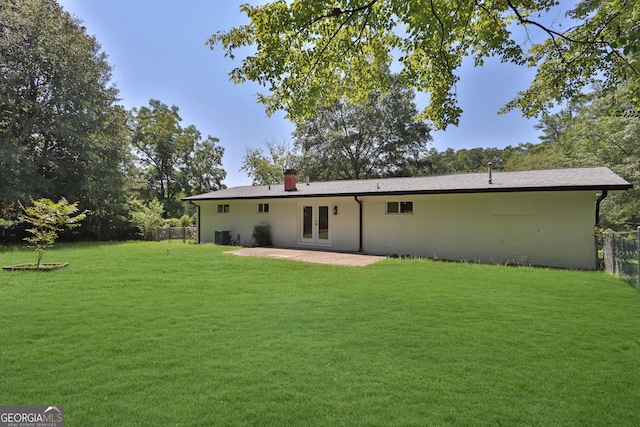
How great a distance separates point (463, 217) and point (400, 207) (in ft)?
Result: 7.05

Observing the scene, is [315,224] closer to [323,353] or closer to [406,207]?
[406,207]

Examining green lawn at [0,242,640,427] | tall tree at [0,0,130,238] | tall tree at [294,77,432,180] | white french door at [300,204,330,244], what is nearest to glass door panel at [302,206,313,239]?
white french door at [300,204,330,244]

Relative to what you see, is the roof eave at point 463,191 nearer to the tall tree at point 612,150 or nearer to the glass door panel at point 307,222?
the glass door panel at point 307,222

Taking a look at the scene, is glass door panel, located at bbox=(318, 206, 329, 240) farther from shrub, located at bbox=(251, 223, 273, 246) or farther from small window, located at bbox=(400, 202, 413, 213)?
small window, located at bbox=(400, 202, 413, 213)

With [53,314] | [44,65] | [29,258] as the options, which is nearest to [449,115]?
[53,314]

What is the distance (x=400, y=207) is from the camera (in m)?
11.6

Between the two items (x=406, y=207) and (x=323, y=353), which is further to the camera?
(x=406, y=207)

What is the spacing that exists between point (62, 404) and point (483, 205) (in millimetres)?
10696

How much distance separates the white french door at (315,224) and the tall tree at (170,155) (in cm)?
2268

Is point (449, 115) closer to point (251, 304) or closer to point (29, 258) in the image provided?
point (251, 304)

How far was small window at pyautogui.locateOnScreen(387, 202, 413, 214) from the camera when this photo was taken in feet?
37.7

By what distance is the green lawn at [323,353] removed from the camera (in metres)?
2.39

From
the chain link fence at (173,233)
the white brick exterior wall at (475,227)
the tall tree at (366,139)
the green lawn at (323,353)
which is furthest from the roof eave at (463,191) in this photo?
the tall tree at (366,139)

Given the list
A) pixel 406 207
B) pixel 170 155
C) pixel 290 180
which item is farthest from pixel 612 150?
pixel 170 155
